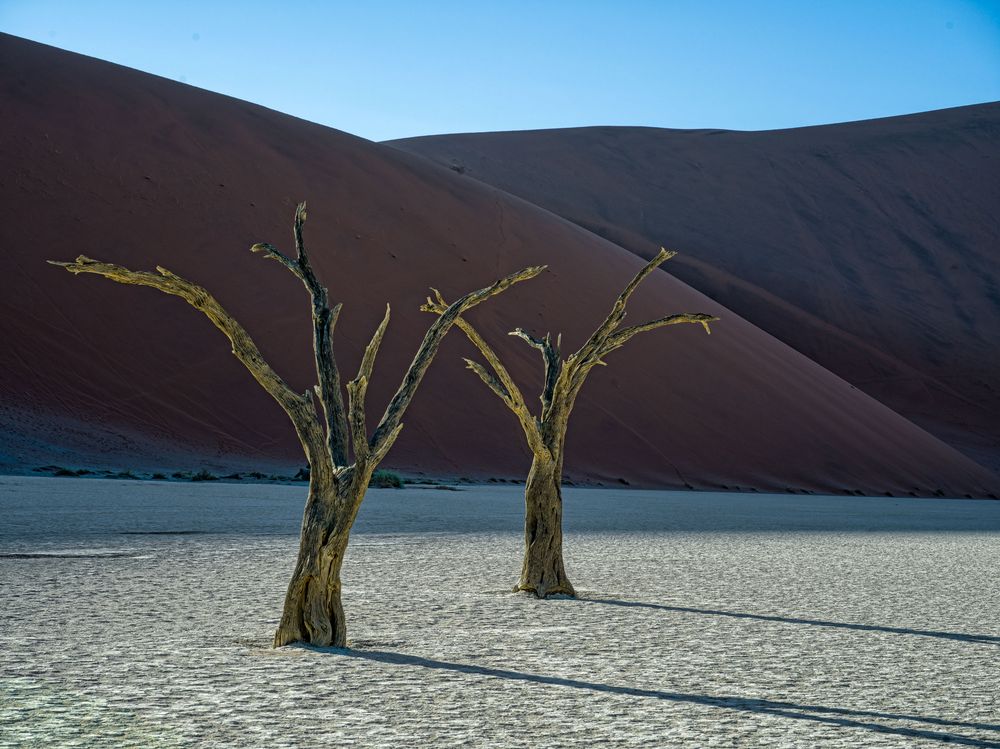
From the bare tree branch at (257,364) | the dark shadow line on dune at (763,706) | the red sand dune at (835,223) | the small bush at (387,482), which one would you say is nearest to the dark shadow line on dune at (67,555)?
the bare tree branch at (257,364)

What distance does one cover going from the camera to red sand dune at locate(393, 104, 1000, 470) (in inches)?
1962

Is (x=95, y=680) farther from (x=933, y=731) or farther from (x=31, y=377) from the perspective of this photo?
(x=31, y=377)

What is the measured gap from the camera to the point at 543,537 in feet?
21.9

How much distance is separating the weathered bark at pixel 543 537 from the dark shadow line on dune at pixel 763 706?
6.93 feet

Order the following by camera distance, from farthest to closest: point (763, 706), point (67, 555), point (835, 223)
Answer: point (835, 223)
point (67, 555)
point (763, 706)

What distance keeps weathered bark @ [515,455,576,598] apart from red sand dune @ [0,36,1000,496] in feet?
56.0

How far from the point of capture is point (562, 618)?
5723 mm

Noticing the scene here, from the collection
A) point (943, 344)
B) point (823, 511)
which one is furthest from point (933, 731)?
point (943, 344)

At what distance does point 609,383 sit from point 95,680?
28403 mm

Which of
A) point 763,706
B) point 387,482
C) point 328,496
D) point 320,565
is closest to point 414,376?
point 328,496

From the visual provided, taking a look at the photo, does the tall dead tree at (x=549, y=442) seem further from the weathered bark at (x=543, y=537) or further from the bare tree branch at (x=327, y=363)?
the bare tree branch at (x=327, y=363)

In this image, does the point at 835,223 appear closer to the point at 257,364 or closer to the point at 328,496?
the point at 328,496

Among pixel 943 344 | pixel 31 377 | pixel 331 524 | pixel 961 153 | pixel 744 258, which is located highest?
pixel 961 153

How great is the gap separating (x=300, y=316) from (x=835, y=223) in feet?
126
